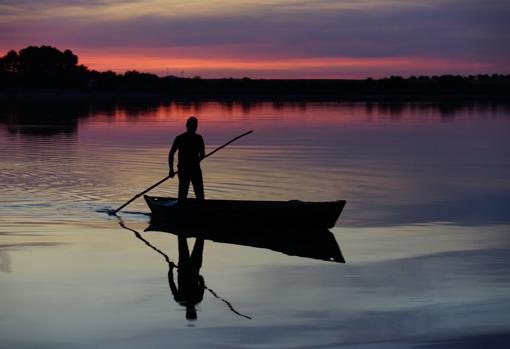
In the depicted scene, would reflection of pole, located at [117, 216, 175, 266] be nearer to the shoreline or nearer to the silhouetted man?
the silhouetted man

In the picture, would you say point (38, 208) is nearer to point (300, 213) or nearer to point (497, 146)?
point (300, 213)

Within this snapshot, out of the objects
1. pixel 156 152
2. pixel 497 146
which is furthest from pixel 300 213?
pixel 497 146

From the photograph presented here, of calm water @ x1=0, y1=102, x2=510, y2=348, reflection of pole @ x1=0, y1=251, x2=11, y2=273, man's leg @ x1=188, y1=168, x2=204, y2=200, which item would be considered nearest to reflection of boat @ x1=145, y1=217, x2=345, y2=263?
calm water @ x1=0, y1=102, x2=510, y2=348

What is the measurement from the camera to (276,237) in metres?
15.4

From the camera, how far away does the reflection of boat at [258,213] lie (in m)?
15.5

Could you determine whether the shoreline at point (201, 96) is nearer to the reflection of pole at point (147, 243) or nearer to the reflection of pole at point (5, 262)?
the reflection of pole at point (147, 243)

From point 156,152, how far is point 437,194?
48.4 ft

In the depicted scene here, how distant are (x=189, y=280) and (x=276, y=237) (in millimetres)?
3736

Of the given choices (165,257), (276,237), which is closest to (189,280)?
(165,257)

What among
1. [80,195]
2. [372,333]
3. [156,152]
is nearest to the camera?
[372,333]

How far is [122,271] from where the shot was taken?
40.5ft

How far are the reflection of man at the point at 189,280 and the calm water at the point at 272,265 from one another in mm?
119

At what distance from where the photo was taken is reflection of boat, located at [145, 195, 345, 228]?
15531 millimetres

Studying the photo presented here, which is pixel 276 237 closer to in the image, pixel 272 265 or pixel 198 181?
pixel 198 181
